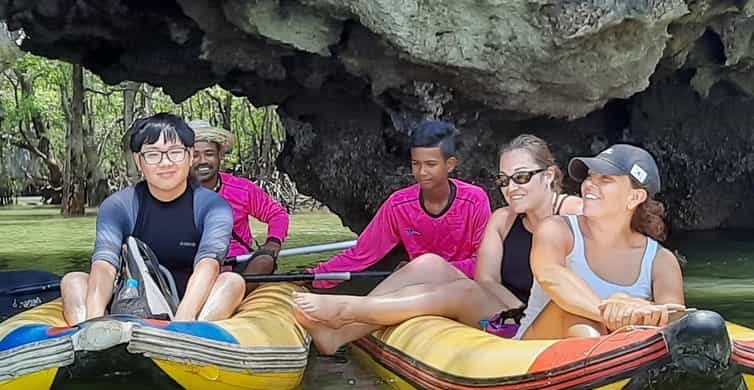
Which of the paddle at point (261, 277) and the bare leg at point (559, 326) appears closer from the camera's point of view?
the bare leg at point (559, 326)

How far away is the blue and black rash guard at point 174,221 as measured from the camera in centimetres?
445

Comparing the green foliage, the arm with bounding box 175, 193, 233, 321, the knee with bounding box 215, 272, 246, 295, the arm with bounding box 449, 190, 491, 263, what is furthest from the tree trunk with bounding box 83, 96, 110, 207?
the knee with bounding box 215, 272, 246, 295

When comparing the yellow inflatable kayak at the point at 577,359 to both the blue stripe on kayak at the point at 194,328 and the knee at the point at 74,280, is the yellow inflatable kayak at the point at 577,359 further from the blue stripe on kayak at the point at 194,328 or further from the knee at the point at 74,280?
the knee at the point at 74,280

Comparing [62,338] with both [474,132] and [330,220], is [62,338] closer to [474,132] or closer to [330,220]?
[474,132]

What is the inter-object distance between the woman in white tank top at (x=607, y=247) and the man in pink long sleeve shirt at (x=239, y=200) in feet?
7.76

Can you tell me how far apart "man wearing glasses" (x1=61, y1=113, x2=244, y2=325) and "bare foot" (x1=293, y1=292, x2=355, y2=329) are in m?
0.32

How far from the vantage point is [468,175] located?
428 inches

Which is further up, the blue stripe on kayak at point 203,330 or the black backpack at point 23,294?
the blue stripe on kayak at point 203,330

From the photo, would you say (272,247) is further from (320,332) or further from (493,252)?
(493,252)

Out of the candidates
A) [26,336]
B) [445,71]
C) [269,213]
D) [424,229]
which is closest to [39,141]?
[445,71]

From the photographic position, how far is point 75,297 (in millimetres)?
4219

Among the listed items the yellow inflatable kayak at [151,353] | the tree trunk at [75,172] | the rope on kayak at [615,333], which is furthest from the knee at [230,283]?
the tree trunk at [75,172]

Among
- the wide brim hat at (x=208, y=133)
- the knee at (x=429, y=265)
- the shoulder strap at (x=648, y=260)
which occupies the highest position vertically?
the wide brim hat at (x=208, y=133)

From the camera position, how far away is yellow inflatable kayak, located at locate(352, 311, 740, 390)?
2.62 m
